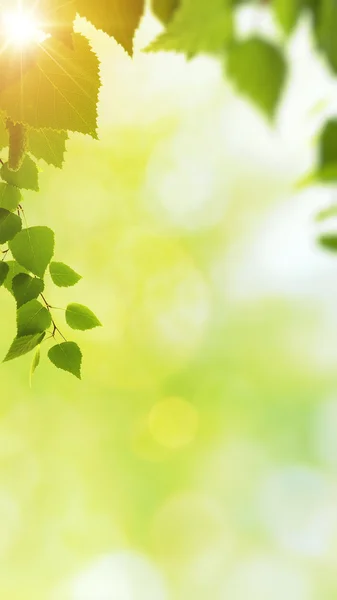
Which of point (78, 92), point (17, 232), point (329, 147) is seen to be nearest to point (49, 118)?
point (78, 92)

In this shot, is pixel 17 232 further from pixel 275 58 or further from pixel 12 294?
pixel 275 58

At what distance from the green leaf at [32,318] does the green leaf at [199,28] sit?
1559 millimetres

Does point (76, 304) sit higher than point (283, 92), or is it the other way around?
point (76, 304)

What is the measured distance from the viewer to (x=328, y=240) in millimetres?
886

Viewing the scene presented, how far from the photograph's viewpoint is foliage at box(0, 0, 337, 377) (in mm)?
848

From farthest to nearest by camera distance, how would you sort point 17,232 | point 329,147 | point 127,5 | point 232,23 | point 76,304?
point 76,304
point 17,232
point 127,5
point 232,23
point 329,147

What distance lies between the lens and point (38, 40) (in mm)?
1771

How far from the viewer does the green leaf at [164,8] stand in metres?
1.01

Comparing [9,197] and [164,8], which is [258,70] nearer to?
[164,8]

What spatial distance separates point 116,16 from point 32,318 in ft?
4.16

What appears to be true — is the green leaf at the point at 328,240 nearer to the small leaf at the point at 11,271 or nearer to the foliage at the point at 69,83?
the foliage at the point at 69,83

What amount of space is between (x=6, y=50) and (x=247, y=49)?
3.93ft

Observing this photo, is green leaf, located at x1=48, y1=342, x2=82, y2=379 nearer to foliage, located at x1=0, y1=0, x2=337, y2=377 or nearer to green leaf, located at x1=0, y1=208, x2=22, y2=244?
foliage, located at x1=0, y1=0, x2=337, y2=377

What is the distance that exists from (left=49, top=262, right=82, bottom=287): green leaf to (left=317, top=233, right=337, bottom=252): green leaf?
1.64 m
